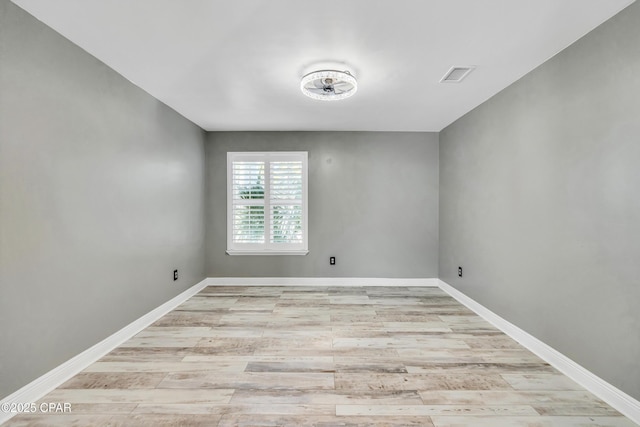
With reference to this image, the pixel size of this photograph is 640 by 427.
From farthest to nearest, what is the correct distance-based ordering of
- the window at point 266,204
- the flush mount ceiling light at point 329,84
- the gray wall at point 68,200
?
the window at point 266,204 → the flush mount ceiling light at point 329,84 → the gray wall at point 68,200

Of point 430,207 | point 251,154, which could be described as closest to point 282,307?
point 251,154

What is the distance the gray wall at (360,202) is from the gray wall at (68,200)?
1284 millimetres

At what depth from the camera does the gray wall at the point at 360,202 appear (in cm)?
449

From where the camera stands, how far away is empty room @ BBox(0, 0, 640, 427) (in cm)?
171

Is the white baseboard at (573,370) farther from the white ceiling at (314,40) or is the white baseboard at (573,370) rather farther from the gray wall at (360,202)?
the white ceiling at (314,40)

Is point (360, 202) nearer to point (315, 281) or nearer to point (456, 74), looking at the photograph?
point (315, 281)

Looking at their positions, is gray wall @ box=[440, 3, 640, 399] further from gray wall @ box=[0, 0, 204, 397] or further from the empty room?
gray wall @ box=[0, 0, 204, 397]

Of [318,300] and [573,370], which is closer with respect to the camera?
[573,370]

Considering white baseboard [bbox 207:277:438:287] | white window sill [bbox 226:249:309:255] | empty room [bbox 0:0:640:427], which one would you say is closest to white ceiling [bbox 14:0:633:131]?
empty room [bbox 0:0:640:427]

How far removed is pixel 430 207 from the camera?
14.8ft

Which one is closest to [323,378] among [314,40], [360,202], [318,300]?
[318,300]

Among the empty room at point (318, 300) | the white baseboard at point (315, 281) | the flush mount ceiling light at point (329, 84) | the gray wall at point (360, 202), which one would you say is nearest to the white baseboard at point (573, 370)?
the empty room at point (318, 300)

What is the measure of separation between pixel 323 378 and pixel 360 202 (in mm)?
2832

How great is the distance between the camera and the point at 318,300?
12.6 ft
